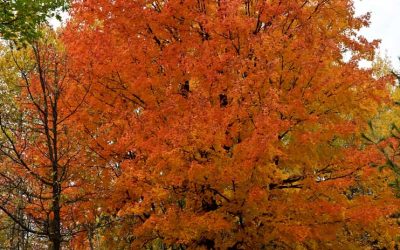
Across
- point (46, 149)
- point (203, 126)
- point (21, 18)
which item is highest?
point (21, 18)

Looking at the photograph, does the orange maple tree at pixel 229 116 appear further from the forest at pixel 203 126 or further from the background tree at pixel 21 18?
the background tree at pixel 21 18

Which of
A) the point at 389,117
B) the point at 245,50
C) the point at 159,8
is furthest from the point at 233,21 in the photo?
the point at 389,117

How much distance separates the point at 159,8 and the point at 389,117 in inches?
539

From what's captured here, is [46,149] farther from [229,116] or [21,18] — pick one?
[229,116]

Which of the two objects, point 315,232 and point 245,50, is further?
point 245,50

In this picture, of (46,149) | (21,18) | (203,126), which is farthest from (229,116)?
(21,18)

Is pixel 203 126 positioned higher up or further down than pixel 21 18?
further down

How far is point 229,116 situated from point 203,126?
1.88 ft

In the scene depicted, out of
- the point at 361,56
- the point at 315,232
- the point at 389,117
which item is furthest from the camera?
the point at 389,117

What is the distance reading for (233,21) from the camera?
7695mm

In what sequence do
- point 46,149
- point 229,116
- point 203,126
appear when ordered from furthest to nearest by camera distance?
point 46,149 < point 229,116 < point 203,126

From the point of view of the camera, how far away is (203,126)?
6664 mm

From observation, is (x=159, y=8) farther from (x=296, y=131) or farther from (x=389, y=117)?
(x=389, y=117)

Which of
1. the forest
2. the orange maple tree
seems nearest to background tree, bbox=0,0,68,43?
the forest
